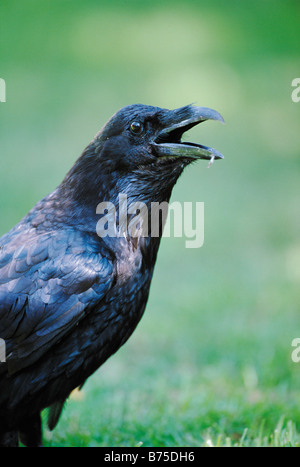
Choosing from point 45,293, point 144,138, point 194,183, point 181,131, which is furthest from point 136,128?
point 194,183

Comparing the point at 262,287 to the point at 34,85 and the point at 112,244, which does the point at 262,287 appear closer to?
the point at 112,244

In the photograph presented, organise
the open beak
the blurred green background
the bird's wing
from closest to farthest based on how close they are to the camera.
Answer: the bird's wing < the open beak < the blurred green background

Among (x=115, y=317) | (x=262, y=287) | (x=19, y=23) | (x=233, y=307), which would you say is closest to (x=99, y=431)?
(x=115, y=317)

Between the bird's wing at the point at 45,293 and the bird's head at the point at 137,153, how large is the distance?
374 mm

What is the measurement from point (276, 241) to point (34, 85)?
387 centimetres

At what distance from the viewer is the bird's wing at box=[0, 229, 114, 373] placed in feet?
8.54

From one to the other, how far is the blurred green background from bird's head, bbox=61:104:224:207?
52.6 inches

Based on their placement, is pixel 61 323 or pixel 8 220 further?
pixel 8 220

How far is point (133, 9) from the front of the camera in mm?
5035

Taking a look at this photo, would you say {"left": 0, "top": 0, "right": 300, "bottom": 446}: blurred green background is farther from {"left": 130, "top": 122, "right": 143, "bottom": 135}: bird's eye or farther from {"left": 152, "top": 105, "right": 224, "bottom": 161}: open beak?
{"left": 130, "top": 122, "right": 143, "bottom": 135}: bird's eye

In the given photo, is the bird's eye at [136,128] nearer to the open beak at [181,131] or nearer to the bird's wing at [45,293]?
the open beak at [181,131]

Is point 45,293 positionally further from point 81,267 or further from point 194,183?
point 194,183

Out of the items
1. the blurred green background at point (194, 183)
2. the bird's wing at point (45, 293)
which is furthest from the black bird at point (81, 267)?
the blurred green background at point (194, 183)

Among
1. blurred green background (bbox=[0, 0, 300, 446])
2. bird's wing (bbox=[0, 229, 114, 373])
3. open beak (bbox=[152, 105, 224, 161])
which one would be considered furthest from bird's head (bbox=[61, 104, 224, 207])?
blurred green background (bbox=[0, 0, 300, 446])
